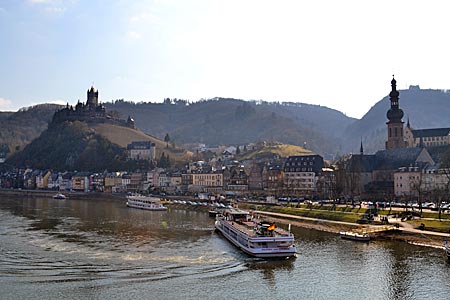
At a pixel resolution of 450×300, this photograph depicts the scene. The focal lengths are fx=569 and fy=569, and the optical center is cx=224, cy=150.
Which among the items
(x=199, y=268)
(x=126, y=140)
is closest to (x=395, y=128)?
(x=199, y=268)

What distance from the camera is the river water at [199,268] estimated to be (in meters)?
34.2

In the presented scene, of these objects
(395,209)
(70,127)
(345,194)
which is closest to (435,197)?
(395,209)

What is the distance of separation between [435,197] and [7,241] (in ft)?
171

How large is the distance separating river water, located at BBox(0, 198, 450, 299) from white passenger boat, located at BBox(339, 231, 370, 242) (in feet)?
2.61

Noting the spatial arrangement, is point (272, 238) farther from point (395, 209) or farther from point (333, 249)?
point (395, 209)

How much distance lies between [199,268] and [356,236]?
18.8 metres

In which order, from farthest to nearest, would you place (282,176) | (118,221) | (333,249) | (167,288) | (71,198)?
(71,198)
(282,176)
(118,221)
(333,249)
(167,288)

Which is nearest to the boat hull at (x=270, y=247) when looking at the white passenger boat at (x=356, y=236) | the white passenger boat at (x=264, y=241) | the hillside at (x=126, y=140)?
the white passenger boat at (x=264, y=241)

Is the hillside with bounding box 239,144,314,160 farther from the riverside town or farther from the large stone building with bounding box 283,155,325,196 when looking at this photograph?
the large stone building with bounding box 283,155,325,196

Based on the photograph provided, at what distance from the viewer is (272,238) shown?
45500 millimetres

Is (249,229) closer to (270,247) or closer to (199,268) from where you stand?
(270,247)

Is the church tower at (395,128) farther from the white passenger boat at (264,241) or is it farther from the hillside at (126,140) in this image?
the hillside at (126,140)

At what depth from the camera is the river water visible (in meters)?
34.2

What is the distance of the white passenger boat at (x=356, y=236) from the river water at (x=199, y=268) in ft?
2.61
